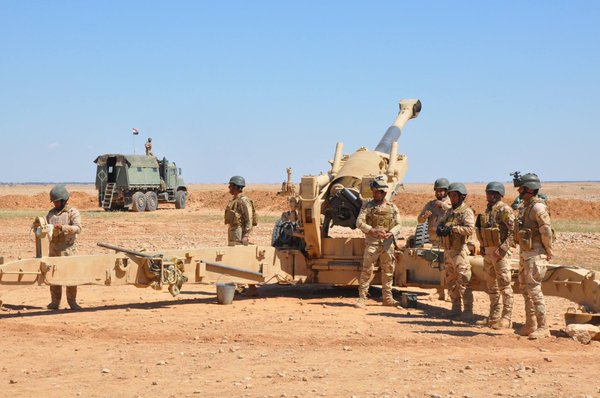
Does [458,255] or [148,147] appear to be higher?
[148,147]

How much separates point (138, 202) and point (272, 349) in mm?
28557

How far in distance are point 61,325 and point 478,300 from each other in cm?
559

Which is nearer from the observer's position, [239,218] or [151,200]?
[239,218]

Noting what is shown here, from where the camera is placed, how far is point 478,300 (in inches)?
477

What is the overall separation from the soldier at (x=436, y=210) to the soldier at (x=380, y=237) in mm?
719

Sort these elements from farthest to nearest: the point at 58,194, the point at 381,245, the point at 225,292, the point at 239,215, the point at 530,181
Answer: the point at 239,215 → the point at 381,245 → the point at 225,292 → the point at 58,194 → the point at 530,181

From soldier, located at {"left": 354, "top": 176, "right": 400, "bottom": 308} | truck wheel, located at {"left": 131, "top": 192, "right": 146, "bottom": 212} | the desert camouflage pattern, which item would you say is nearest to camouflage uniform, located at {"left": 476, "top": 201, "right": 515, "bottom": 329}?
soldier, located at {"left": 354, "top": 176, "right": 400, "bottom": 308}

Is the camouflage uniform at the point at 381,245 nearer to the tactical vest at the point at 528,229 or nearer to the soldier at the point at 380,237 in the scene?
the soldier at the point at 380,237

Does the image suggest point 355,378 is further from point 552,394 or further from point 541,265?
point 541,265

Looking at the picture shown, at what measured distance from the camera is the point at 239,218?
12.2m

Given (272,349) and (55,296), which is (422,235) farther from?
(55,296)

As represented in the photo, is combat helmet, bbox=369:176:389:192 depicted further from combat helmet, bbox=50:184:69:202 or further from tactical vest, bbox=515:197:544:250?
combat helmet, bbox=50:184:69:202

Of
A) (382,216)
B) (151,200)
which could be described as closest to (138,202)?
(151,200)

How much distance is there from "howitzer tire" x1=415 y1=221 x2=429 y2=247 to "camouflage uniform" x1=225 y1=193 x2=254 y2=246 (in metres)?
2.25
